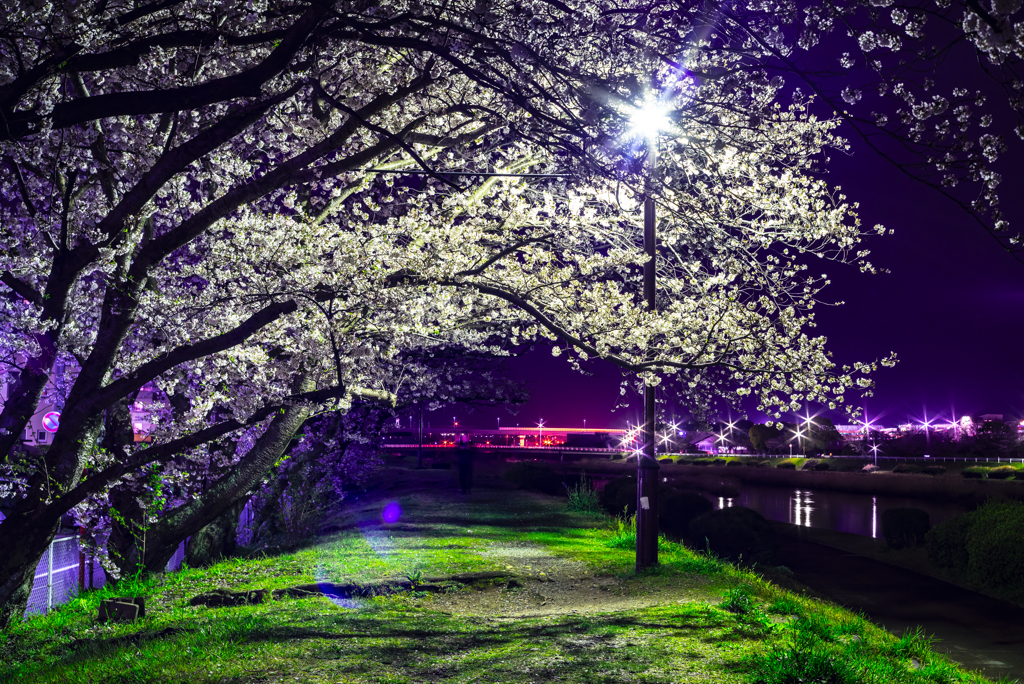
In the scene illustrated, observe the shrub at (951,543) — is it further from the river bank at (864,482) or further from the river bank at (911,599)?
the river bank at (864,482)

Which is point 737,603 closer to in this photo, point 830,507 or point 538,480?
point 538,480

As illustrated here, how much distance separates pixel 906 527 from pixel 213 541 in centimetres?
1943

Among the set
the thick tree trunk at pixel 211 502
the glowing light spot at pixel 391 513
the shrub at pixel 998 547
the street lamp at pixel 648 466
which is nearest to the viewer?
the thick tree trunk at pixel 211 502

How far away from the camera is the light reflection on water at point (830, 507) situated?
92.8 ft

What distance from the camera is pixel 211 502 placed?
10.5 metres

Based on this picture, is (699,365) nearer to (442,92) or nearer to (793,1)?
(793,1)

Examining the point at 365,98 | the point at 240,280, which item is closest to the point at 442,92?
the point at 365,98

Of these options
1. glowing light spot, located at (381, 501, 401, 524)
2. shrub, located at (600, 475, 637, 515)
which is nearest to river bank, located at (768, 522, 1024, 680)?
shrub, located at (600, 475, 637, 515)

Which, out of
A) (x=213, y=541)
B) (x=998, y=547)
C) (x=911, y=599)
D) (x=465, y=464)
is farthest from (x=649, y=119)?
(x=465, y=464)

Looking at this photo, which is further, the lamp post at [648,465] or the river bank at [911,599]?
the lamp post at [648,465]

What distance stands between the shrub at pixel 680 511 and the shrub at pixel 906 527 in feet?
17.9

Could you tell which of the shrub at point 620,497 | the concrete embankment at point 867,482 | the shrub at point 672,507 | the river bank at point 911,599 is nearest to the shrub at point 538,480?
the shrub at point 620,497

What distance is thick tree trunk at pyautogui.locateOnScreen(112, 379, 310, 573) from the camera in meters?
10.3

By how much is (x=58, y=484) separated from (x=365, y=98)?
6.32m
